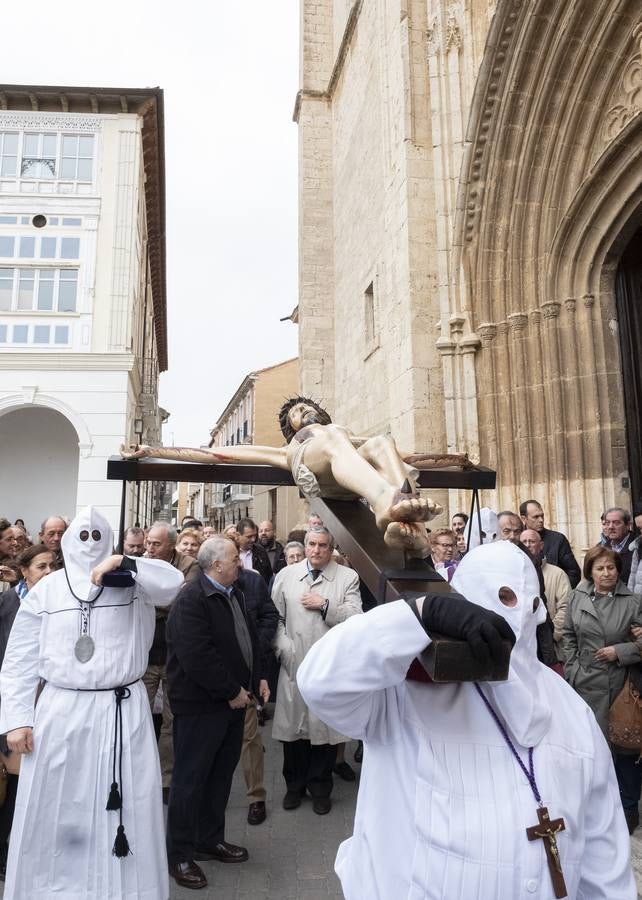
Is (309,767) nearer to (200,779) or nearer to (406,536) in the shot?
(200,779)

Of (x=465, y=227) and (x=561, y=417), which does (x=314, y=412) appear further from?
(x=465, y=227)

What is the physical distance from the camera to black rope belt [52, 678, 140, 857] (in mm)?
2826

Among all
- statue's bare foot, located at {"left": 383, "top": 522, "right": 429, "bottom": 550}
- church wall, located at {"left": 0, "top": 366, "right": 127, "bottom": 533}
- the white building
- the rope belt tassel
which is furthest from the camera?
the white building

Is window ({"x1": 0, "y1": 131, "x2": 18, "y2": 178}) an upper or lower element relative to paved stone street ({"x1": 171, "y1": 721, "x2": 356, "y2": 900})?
upper

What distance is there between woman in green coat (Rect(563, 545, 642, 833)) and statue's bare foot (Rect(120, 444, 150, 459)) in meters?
2.86

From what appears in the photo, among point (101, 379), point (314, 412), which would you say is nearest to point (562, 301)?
point (314, 412)

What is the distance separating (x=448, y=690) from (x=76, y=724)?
80.1 inches

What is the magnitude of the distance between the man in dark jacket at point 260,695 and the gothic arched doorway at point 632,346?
5.06m

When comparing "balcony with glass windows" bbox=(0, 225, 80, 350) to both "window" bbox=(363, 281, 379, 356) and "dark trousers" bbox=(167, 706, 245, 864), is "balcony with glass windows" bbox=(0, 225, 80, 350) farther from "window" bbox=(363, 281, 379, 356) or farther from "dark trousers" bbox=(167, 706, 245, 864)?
"dark trousers" bbox=(167, 706, 245, 864)

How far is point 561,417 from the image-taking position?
8.13 metres

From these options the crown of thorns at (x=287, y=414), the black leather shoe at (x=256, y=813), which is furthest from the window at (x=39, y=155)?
the black leather shoe at (x=256, y=813)

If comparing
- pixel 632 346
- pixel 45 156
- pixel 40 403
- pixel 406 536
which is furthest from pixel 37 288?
pixel 406 536

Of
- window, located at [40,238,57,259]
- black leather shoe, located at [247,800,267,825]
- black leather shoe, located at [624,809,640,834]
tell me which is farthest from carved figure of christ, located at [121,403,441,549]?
window, located at [40,238,57,259]

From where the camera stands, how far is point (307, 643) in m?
4.79
